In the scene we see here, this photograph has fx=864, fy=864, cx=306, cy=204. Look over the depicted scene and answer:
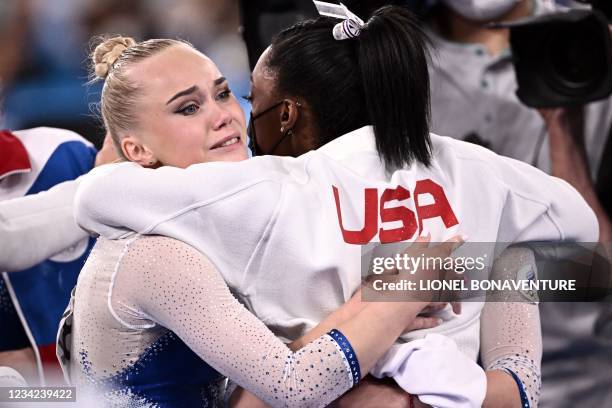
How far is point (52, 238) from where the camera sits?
4.77ft

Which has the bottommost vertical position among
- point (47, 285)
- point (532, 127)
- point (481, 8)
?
point (47, 285)

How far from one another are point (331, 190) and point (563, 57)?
3.15ft

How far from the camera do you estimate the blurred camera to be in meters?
1.76

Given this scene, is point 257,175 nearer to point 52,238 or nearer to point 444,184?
point 444,184

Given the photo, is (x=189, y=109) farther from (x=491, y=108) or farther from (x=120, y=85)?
(x=491, y=108)

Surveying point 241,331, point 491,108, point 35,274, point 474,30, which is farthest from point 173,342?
point 474,30

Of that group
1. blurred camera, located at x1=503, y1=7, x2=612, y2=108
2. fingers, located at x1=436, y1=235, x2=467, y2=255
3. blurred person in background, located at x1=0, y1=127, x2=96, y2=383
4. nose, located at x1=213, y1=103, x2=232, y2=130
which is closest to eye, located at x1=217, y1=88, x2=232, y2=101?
nose, located at x1=213, y1=103, x2=232, y2=130

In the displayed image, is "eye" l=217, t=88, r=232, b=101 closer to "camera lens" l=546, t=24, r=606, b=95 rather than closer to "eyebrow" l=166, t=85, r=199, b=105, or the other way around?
"eyebrow" l=166, t=85, r=199, b=105

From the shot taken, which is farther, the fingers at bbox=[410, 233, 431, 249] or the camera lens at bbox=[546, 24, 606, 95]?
the camera lens at bbox=[546, 24, 606, 95]

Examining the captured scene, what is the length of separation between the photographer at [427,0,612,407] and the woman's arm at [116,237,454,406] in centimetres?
99

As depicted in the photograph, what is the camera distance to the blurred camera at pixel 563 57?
5.79ft

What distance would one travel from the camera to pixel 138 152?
3.79 ft

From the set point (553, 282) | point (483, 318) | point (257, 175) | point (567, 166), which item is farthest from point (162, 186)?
point (567, 166)

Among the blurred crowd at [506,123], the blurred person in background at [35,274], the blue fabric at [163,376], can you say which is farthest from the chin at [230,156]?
the blurred crowd at [506,123]
